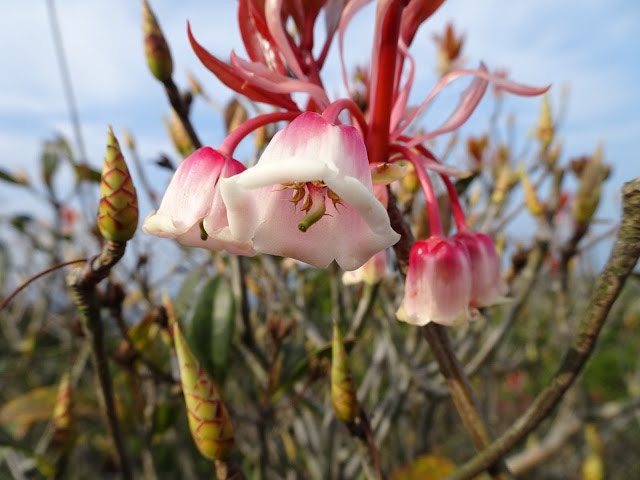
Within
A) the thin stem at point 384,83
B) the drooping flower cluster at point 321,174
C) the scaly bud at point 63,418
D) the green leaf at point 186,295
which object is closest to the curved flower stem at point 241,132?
the drooping flower cluster at point 321,174

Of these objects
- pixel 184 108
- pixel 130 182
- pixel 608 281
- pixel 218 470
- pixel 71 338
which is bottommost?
pixel 71 338

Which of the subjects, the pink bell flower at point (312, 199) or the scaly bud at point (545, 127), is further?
the scaly bud at point (545, 127)

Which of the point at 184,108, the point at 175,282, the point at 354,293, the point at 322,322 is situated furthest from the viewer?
the point at 175,282

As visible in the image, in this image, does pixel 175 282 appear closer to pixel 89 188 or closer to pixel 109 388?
pixel 89 188

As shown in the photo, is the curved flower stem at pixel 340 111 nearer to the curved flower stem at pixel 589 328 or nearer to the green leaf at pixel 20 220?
the curved flower stem at pixel 589 328

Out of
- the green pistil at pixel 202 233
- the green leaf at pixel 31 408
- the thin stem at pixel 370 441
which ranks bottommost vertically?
the green leaf at pixel 31 408

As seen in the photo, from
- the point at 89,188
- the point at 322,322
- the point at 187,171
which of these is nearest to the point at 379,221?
the point at 187,171

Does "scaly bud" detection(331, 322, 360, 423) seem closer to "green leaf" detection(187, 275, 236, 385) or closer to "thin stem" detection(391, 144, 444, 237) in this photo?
"thin stem" detection(391, 144, 444, 237)
